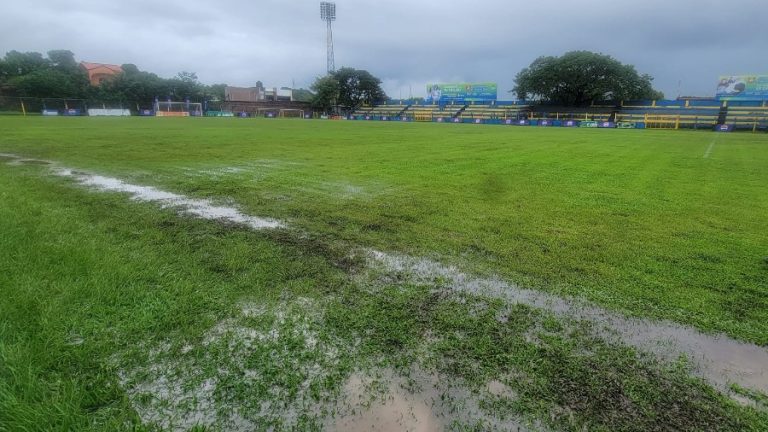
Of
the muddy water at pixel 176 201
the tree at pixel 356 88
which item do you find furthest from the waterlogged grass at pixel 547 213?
the tree at pixel 356 88

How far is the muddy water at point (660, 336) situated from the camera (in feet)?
7.43

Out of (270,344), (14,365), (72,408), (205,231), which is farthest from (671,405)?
(205,231)

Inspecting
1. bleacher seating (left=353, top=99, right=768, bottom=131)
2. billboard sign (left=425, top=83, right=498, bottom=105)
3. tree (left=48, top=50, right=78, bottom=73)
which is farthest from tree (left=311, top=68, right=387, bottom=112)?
tree (left=48, top=50, right=78, bottom=73)

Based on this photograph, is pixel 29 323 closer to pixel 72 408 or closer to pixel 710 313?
pixel 72 408

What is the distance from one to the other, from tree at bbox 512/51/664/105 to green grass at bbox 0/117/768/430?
2482 inches

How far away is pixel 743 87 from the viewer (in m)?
48.7

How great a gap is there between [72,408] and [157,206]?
14.1ft

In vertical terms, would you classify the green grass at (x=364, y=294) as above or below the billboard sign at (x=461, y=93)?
below

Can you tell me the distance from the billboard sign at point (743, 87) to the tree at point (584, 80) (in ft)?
37.3

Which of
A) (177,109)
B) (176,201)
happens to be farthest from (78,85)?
(176,201)

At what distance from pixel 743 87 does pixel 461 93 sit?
1484 inches

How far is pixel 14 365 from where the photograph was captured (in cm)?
209

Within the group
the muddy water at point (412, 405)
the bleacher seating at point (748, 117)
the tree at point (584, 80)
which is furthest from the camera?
the tree at point (584, 80)

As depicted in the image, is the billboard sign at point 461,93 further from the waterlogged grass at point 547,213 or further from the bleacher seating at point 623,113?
the waterlogged grass at point 547,213
